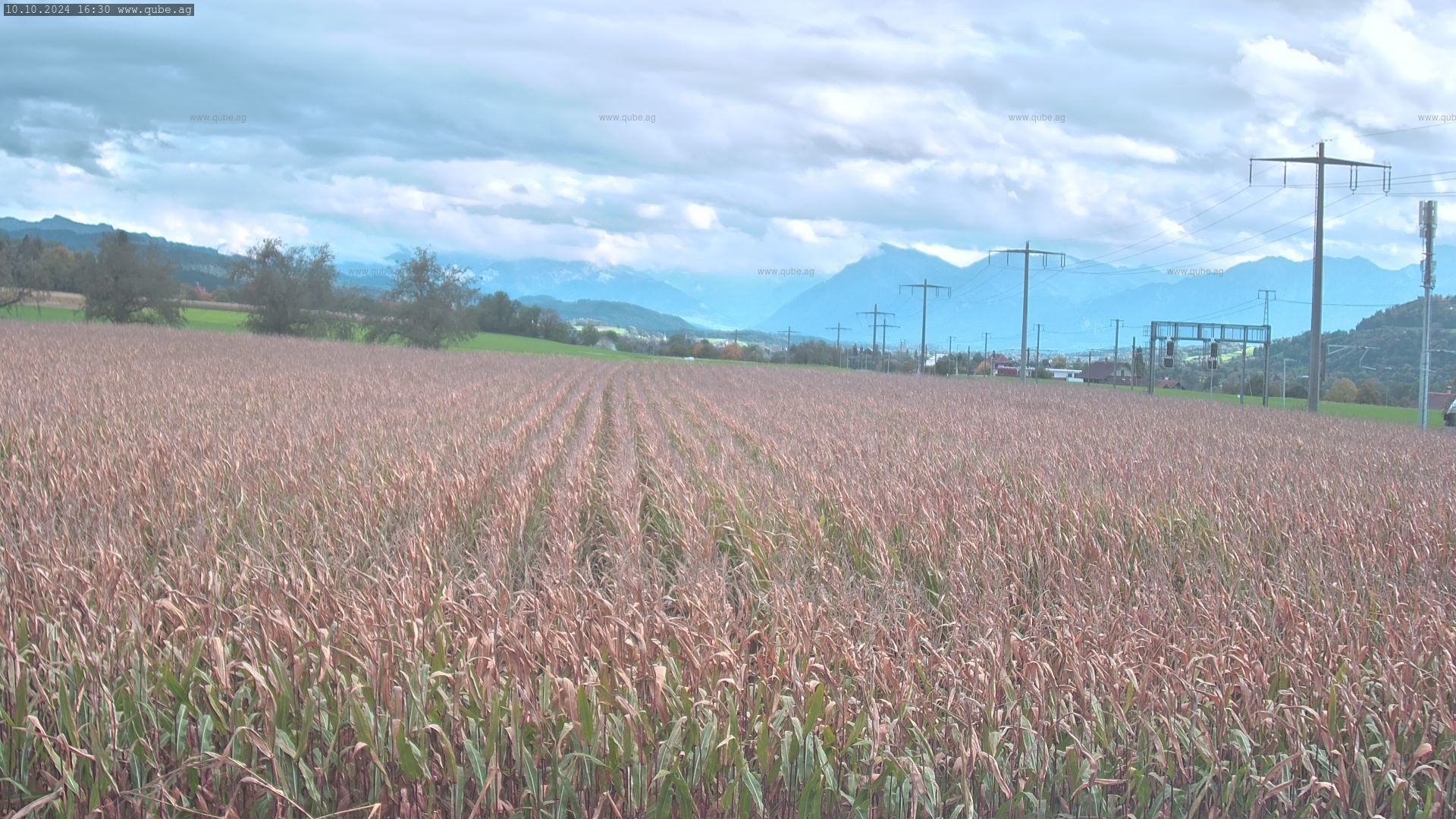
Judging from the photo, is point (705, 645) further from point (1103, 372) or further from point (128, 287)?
point (1103, 372)

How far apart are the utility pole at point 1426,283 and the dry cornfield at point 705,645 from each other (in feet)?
92.2

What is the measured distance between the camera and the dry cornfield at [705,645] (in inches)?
130

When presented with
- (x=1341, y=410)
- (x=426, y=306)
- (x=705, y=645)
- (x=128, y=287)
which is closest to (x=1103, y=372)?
(x=1341, y=410)

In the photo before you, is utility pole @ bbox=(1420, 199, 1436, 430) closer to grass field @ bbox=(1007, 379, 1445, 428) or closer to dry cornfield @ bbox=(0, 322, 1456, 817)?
grass field @ bbox=(1007, 379, 1445, 428)

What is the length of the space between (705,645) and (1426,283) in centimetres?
3866

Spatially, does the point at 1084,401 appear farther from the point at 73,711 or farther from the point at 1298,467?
the point at 73,711

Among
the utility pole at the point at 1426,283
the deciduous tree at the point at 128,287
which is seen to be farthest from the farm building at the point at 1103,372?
the deciduous tree at the point at 128,287

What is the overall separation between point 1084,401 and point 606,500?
30.5 meters

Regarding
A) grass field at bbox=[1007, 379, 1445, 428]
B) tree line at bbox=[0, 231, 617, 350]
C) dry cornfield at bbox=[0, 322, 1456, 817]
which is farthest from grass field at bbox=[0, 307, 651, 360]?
dry cornfield at bbox=[0, 322, 1456, 817]

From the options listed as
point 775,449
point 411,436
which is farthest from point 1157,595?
point 411,436

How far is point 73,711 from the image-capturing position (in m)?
3.29

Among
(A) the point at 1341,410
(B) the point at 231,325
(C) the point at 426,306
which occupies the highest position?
(C) the point at 426,306

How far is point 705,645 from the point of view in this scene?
404 centimetres

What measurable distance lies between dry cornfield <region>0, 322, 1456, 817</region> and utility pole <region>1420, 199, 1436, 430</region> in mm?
28105
